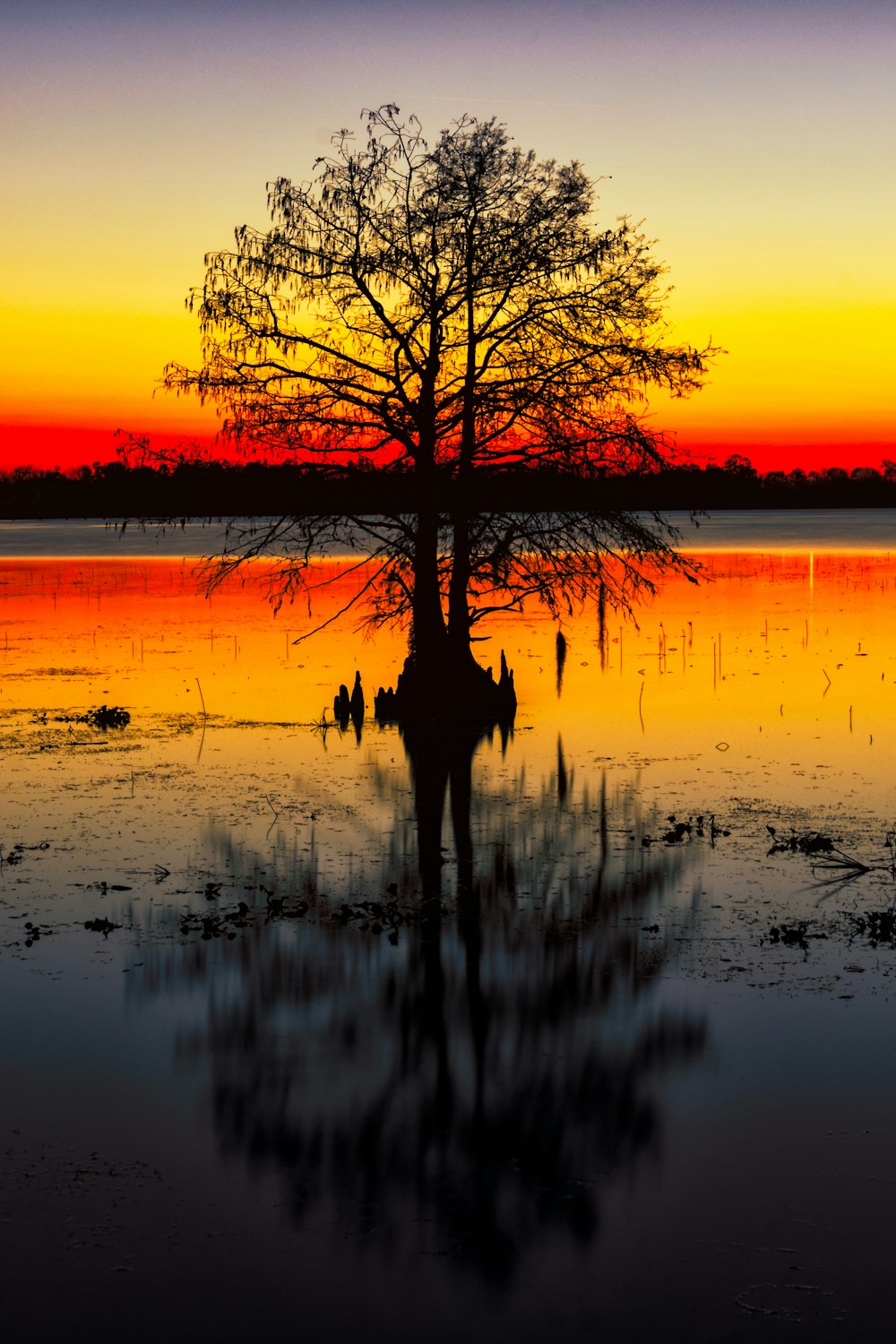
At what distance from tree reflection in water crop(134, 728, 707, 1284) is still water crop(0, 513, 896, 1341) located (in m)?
0.04

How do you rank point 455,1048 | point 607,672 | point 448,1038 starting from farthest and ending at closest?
point 607,672 → point 448,1038 → point 455,1048

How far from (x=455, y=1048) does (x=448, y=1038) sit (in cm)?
20

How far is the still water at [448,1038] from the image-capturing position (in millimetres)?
7457

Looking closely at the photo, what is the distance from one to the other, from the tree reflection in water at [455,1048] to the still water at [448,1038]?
0.04 m

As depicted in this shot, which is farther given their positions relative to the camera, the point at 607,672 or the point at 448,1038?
the point at 607,672

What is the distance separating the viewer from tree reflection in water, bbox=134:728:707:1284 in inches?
328

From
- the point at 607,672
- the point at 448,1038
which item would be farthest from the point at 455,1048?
the point at 607,672

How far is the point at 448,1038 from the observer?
1085cm

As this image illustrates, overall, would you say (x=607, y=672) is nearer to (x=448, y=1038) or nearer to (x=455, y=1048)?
(x=448, y=1038)

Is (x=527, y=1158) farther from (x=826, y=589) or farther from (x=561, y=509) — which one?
(x=826, y=589)

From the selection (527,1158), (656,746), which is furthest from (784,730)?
(527,1158)

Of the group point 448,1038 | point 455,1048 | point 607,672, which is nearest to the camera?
point 455,1048

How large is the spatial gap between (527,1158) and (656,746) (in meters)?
16.9

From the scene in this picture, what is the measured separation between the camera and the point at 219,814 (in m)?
19.2
